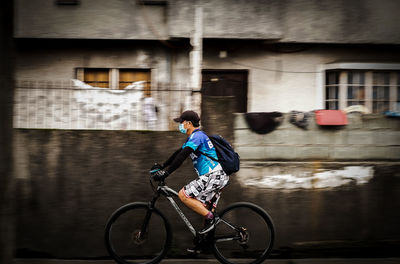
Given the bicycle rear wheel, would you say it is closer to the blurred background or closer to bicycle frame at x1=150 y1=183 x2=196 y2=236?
the blurred background

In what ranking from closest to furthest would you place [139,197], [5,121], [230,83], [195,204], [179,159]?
[5,121] → [179,159] → [195,204] → [139,197] → [230,83]

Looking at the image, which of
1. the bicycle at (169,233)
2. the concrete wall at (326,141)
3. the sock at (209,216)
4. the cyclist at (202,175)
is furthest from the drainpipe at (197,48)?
the sock at (209,216)

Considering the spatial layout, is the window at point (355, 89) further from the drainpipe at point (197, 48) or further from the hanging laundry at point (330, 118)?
the hanging laundry at point (330, 118)

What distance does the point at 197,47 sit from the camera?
336 inches

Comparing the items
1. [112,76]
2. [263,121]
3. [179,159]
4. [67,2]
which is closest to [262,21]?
[112,76]

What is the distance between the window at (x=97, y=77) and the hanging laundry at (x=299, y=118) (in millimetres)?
5247

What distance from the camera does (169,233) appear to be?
16.0 ft

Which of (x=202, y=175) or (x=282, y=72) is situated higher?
(x=282, y=72)

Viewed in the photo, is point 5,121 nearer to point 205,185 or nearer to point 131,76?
point 205,185

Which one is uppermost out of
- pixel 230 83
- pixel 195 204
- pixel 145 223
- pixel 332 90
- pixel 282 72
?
pixel 282 72

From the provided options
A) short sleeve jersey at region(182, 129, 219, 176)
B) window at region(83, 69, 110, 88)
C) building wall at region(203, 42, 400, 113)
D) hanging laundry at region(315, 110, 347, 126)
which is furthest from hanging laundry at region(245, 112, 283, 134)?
window at region(83, 69, 110, 88)

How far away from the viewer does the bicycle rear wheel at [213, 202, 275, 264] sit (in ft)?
16.2

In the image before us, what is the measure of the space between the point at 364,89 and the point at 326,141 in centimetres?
434

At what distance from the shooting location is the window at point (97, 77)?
941cm
